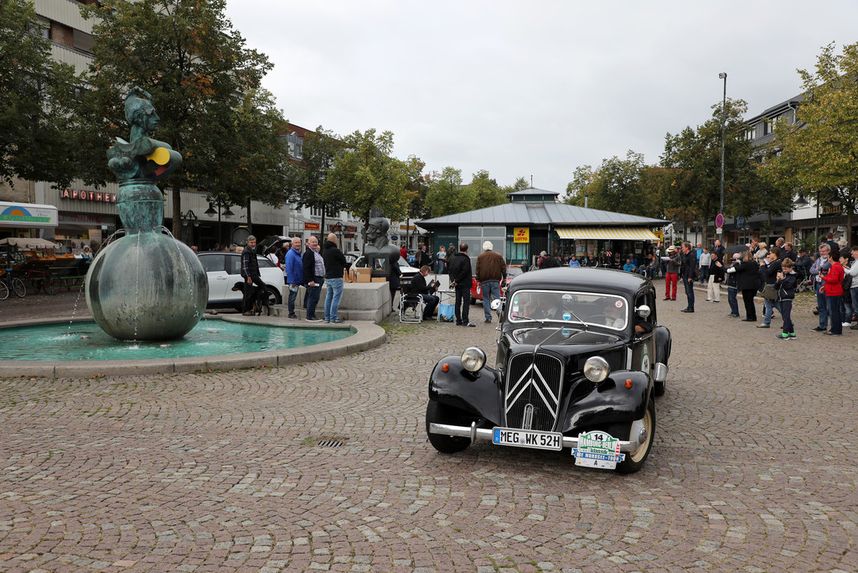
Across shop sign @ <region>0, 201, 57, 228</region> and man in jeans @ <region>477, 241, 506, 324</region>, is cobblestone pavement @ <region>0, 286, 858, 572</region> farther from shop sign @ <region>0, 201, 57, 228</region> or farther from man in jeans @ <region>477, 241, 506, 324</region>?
shop sign @ <region>0, 201, 57, 228</region>

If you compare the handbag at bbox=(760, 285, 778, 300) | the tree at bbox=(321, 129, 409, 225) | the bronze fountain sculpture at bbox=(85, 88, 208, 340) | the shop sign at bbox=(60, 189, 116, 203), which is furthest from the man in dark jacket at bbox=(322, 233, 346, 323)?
the tree at bbox=(321, 129, 409, 225)

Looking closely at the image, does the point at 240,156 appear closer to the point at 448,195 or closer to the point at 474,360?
the point at 474,360

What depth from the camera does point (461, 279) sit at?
1509cm

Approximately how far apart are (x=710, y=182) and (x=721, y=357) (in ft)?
109

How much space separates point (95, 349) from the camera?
10.6 meters

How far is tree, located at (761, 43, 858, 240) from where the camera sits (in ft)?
89.5

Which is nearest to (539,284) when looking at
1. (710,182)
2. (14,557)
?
(14,557)

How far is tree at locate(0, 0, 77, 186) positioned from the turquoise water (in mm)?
10792

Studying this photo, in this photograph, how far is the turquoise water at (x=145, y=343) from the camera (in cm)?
1023

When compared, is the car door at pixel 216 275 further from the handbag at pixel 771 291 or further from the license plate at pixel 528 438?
the license plate at pixel 528 438

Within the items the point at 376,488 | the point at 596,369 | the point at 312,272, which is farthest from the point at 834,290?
the point at 376,488

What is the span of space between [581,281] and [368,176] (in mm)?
41629

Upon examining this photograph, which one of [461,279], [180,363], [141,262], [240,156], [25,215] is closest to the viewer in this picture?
[180,363]

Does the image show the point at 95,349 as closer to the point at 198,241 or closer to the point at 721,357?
the point at 721,357
